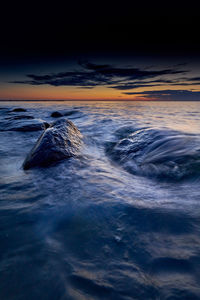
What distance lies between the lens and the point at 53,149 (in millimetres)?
4250

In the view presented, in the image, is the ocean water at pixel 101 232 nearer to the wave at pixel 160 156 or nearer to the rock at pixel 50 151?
the wave at pixel 160 156

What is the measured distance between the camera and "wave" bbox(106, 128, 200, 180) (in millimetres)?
3579

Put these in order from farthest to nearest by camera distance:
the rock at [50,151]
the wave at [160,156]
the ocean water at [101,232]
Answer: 1. the rock at [50,151]
2. the wave at [160,156]
3. the ocean water at [101,232]

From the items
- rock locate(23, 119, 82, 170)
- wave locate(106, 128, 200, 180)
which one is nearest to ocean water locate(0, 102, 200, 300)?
wave locate(106, 128, 200, 180)

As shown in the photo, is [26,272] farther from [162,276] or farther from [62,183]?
[62,183]

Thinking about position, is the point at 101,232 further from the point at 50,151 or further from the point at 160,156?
the point at 160,156

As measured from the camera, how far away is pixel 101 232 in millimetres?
1918

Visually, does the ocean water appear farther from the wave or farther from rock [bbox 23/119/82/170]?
rock [bbox 23/119/82/170]

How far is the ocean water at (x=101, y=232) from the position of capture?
133 cm

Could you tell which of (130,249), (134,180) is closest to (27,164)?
(134,180)

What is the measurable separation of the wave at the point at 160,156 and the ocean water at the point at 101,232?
0.04 metres

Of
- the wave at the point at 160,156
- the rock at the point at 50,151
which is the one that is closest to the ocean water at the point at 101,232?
the wave at the point at 160,156

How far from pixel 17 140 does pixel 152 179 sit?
20.0ft

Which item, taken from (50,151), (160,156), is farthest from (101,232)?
(160,156)
